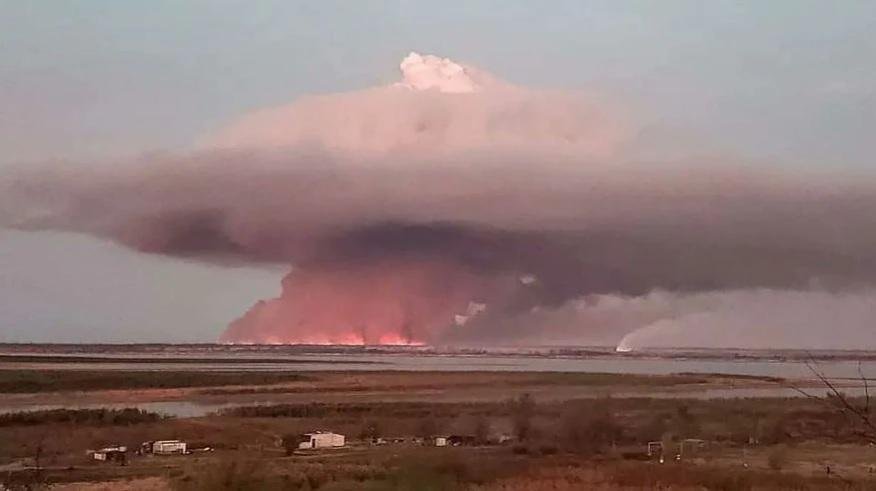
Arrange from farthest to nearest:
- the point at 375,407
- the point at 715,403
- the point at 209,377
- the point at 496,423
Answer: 1. the point at 209,377
2. the point at 715,403
3. the point at 375,407
4. the point at 496,423

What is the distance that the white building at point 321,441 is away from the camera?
39.1m

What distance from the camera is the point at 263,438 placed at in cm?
4212

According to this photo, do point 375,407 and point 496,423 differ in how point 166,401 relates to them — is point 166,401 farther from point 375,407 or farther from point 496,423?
point 496,423

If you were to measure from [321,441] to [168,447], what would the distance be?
5.93 meters

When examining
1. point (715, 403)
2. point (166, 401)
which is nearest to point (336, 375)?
point (166, 401)

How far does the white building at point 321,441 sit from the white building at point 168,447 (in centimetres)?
456

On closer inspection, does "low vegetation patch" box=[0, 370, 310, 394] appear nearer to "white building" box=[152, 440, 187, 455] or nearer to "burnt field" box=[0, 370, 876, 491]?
"burnt field" box=[0, 370, 876, 491]

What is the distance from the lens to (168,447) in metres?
37.9

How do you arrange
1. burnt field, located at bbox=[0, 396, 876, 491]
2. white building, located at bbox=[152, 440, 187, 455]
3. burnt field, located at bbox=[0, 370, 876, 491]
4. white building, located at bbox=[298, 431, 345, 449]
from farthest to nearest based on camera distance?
white building, located at bbox=[298, 431, 345, 449]
white building, located at bbox=[152, 440, 187, 455]
burnt field, located at bbox=[0, 370, 876, 491]
burnt field, located at bbox=[0, 396, 876, 491]

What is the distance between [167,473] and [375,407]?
27917 millimetres

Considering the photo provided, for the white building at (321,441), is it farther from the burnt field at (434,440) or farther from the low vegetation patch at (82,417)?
the low vegetation patch at (82,417)

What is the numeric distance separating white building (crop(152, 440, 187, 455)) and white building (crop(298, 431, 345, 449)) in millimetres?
4561

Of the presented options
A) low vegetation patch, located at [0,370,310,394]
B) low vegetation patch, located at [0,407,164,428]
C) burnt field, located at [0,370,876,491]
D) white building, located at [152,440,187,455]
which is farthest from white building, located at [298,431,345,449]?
low vegetation patch, located at [0,370,310,394]

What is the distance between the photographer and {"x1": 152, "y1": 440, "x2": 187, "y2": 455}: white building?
37.1 meters
